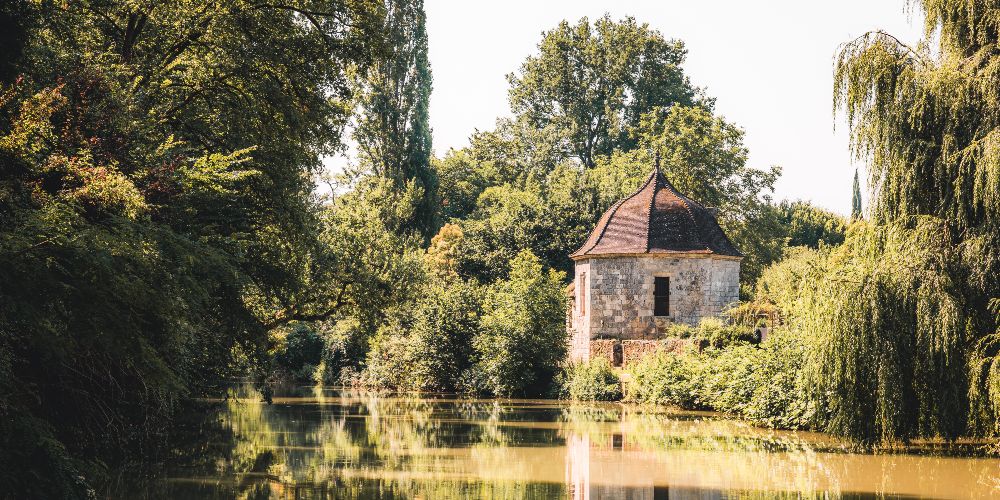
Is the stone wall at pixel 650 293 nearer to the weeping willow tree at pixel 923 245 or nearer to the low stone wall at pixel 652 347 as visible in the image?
the low stone wall at pixel 652 347

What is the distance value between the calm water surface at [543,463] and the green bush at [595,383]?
7.20 metres

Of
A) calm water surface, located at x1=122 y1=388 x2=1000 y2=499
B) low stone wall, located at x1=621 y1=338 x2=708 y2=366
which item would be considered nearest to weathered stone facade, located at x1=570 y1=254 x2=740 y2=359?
low stone wall, located at x1=621 y1=338 x2=708 y2=366

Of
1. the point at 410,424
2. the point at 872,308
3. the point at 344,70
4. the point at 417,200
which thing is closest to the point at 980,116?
the point at 872,308

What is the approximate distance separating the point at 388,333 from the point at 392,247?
38.6 feet

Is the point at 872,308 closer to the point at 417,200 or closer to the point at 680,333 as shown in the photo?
the point at 680,333

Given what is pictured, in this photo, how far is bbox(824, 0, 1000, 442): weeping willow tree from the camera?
643 inches

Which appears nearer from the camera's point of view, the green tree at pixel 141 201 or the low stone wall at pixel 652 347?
the green tree at pixel 141 201

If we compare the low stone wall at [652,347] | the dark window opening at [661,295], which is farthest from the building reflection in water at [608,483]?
the dark window opening at [661,295]

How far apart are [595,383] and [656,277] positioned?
16.1 feet

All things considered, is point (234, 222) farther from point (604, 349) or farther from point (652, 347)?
point (604, 349)

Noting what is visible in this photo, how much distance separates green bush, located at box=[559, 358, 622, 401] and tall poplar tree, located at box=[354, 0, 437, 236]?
17.9 metres

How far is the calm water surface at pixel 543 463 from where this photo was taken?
45.6 feet

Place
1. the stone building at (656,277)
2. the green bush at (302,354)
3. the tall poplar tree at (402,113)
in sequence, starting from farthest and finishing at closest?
the green bush at (302,354) → the tall poplar tree at (402,113) → the stone building at (656,277)

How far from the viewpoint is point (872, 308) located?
16859mm
